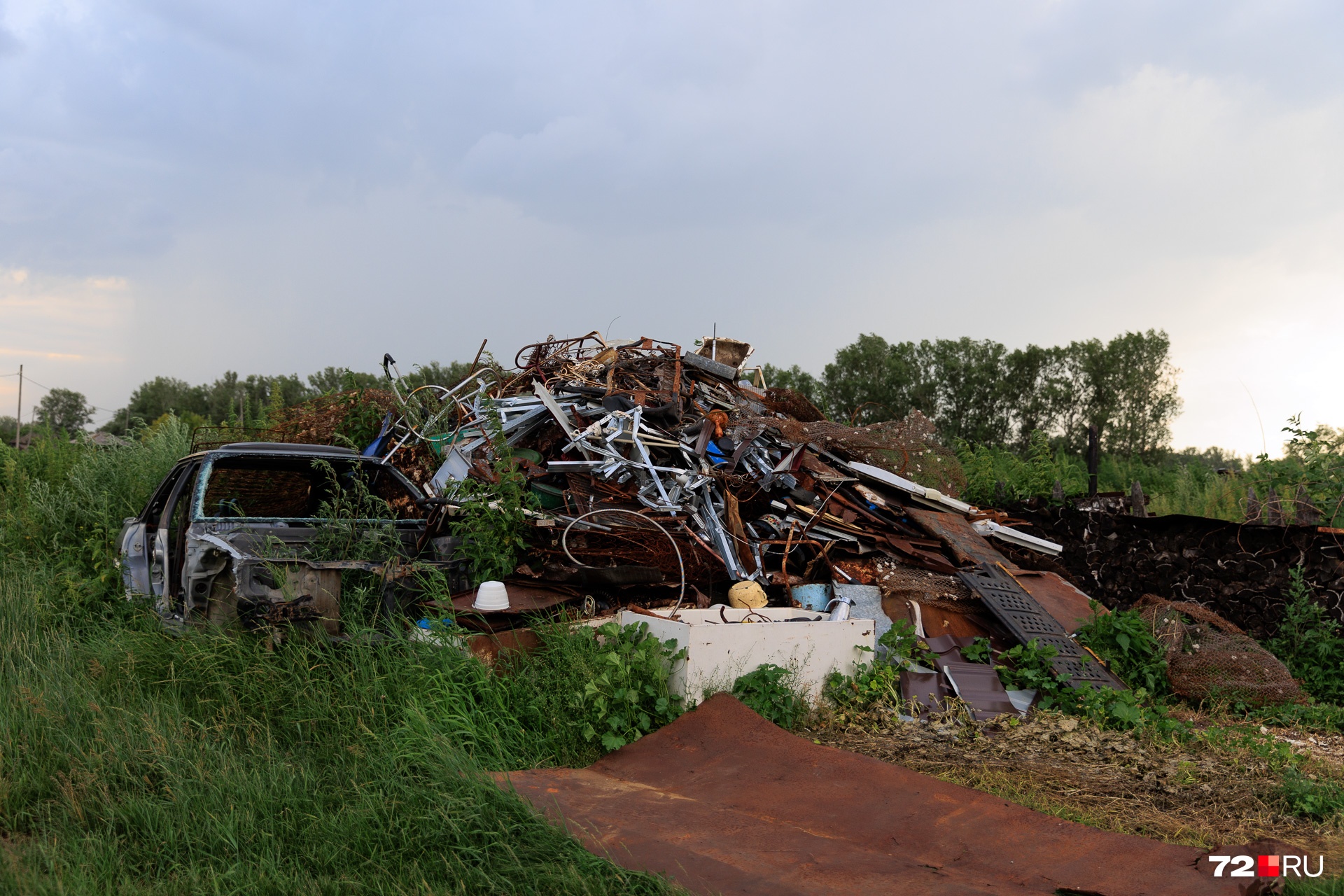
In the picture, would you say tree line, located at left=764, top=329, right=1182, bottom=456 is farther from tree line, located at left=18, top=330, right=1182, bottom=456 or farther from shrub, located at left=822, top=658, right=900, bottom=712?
shrub, located at left=822, top=658, right=900, bottom=712

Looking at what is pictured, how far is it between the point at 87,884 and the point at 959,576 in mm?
6091

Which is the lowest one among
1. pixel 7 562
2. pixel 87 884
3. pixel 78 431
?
pixel 87 884

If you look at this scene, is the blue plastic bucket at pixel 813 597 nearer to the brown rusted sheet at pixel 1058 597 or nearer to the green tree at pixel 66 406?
the brown rusted sheet at pixel 1058 597

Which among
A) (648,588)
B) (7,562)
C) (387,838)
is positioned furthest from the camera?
(7,562)

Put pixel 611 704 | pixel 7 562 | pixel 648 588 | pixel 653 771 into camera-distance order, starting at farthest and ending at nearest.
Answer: pixel 7 562 < pixel 648 588 < pixel 611 704 < pixel 653 771

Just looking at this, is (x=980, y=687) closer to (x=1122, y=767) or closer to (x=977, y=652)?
(x=977, y=652)

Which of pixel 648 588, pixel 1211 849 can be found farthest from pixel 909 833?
pixel 648 588

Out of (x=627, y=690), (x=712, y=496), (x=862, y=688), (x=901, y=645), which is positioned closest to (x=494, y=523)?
(x=627, y=690)

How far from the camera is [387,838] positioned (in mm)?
3650

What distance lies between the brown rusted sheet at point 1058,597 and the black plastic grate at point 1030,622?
7.7 inches

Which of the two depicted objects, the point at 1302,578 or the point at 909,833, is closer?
the point at 909,833

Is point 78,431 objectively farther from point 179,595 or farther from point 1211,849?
point 1211,849

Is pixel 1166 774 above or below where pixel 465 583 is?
below

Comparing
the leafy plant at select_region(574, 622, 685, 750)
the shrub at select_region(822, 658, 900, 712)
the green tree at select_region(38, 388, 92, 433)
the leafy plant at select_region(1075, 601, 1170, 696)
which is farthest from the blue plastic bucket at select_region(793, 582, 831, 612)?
the green tree at select_region(38, 388, 92, 433)
